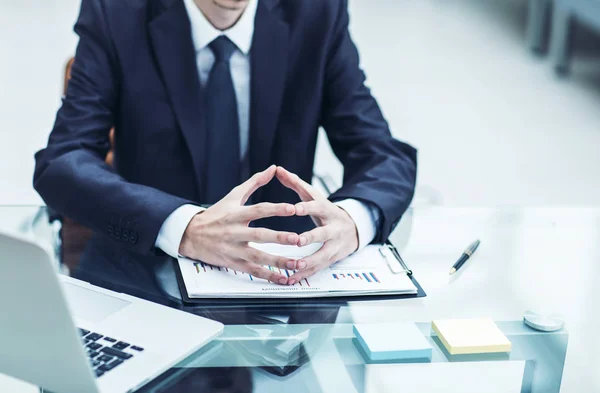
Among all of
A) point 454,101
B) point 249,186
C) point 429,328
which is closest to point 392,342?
point 429,328

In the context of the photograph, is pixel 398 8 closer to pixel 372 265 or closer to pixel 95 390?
pixel 372 265

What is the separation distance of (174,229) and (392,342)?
43 centimetres

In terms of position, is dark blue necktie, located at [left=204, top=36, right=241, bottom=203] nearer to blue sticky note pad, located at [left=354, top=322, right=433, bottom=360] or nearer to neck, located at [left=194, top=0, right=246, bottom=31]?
neck, located at [left=194, top=0, right=246, bottom=31]

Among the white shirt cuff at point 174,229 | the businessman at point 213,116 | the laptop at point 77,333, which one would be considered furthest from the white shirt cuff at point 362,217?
the laptop at point 77,333

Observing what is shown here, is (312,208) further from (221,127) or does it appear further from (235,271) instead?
(221,127)

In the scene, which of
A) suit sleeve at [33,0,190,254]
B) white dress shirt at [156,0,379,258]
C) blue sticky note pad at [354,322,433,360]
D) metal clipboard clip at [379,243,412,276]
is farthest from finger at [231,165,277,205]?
white dress shirt at [156,0,379,258]

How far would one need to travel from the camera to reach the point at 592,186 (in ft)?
12.4

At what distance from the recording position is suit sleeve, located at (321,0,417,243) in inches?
62.6

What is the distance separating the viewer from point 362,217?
1481 millimetres

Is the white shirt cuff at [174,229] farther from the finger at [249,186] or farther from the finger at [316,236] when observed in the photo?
the finger at [316,236]

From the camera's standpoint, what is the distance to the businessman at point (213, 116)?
1.51 metres

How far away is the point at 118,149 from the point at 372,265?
740 millimetres

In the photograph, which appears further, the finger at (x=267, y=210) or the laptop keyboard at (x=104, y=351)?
the finger at (x=267, y=210)

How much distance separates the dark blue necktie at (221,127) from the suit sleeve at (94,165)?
0.66 feet
